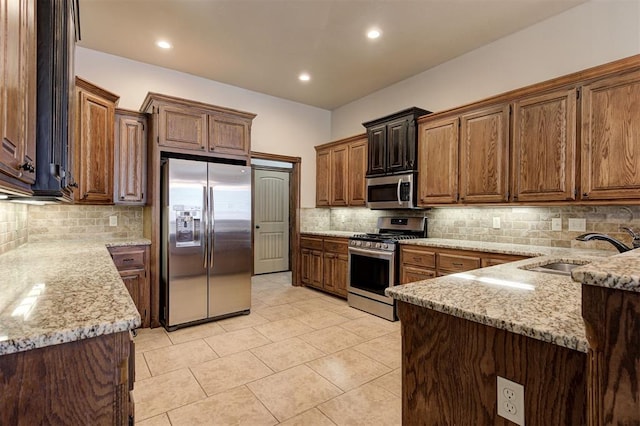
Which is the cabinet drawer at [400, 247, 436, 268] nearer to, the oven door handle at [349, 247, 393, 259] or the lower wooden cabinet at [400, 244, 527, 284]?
the lower wooden cabinet at [400, 244, 527, 284]

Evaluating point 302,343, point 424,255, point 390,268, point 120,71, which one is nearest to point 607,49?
Answer: point 424,255

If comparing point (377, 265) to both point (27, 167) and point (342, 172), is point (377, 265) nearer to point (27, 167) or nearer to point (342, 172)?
point (342, 172)

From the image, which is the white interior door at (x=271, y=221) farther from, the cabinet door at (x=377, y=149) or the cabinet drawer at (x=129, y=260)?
the cabinet drawer at (x=129, y=260)

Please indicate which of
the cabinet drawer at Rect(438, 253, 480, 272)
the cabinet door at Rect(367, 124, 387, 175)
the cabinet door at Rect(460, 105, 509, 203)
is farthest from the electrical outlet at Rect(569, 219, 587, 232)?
the cabinet door at Rect(367, 124, 387, 175)

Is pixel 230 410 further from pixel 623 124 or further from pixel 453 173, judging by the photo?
pixel 623 124

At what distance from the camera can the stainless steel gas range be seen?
146 inches

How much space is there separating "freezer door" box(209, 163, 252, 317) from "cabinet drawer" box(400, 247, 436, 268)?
5.93 ft

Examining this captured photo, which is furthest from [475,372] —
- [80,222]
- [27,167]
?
[80,222]

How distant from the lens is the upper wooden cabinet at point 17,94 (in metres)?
0.80

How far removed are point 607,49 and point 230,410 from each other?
4033 millimetres

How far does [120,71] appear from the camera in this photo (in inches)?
151

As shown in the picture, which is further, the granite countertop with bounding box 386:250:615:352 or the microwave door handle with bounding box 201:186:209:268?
the microwave door handle with bounding box 201:186:209:268

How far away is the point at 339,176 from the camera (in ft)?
16.6

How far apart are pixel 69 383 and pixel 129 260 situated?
2735 mm
